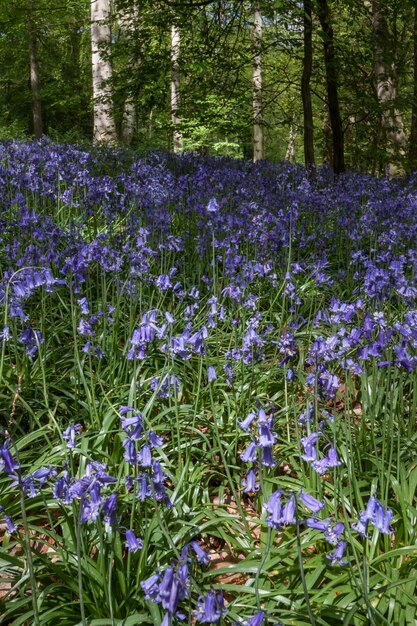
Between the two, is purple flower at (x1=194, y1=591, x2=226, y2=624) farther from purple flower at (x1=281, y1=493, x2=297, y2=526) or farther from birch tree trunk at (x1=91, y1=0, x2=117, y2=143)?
birch tree trunk at (x1=91, y1=0, x2=117, y2=143)

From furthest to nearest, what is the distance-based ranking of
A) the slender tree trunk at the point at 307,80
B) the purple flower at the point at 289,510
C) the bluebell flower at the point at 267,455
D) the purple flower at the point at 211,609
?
the slender tree trunk at the point at 307,80 → the bluebell flower at the point at 267,455 → the purple flower at the point at 289,510 → the purple flower at the point at 211,609

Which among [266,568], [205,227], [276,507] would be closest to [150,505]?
[266,568]

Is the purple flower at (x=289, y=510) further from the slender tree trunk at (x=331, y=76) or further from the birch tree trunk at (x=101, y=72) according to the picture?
the birch tree trunk at (x=101, y=72)

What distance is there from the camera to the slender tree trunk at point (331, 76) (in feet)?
29.5

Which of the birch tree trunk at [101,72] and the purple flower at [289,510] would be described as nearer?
the purple flower at [289,510]

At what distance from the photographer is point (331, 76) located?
9695 millimetres

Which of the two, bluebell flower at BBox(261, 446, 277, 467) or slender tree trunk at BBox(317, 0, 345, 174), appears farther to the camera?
slender tree trunk at BBox(317, 0, 345, 174)

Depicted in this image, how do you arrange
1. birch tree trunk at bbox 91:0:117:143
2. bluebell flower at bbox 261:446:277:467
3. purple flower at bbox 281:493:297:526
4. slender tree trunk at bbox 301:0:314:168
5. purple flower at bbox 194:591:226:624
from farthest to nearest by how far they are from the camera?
birch tree trunk at bbox 91:0:117:143 < slender tree trunk at bbox 301:0:314:168 < bluebell flower at bbox 261:446:277:467 < purple flower at bbox 281:493:297:526 < purple flower at bbox 194:591:226:624

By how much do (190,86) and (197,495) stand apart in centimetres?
916

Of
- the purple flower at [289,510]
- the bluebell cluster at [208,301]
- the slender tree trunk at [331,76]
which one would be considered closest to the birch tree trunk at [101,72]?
the bluebell cluster at [208,301]

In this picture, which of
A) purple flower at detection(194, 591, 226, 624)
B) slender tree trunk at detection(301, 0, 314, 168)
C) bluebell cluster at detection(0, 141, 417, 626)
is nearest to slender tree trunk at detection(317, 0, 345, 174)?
slender tree trunk at detection(301, 0, 314, 168)

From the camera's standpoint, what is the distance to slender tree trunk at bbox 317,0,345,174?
8977 mm

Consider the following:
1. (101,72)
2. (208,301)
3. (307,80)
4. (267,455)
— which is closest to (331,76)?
(307,80)

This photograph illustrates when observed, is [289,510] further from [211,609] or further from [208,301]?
[208,301]
